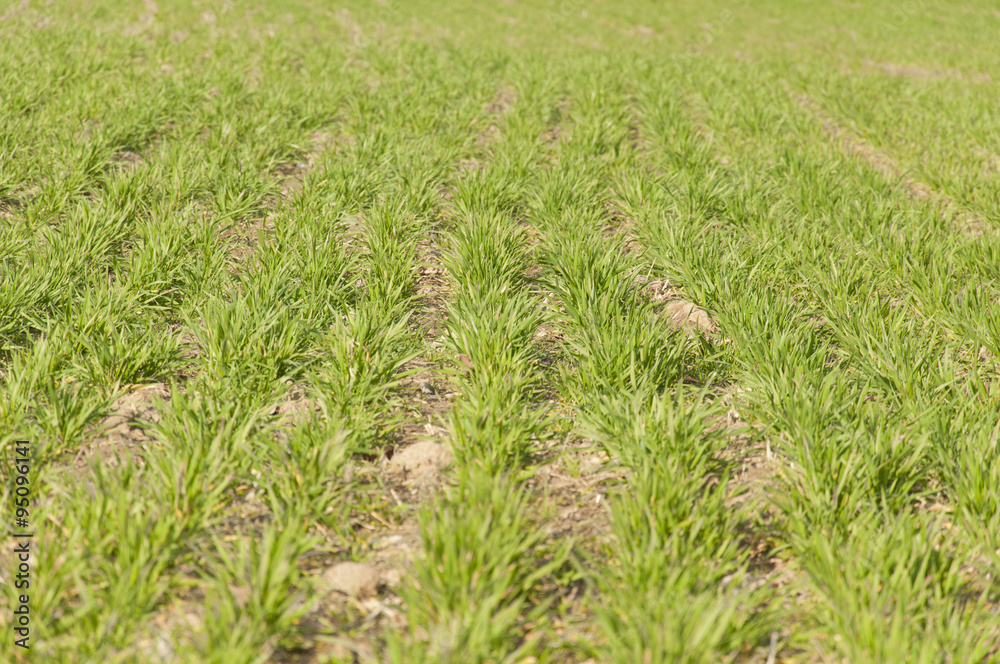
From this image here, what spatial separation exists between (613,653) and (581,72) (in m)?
9.23

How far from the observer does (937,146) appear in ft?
22.1

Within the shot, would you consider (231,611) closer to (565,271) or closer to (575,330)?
(575,330)

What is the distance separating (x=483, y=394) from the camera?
2.62 m

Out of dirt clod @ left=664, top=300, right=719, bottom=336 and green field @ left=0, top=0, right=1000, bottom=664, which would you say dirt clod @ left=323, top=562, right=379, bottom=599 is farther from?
dirt clod @ left=664, top=300, right=719, bottom=336

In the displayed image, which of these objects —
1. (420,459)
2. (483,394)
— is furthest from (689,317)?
(420,459)

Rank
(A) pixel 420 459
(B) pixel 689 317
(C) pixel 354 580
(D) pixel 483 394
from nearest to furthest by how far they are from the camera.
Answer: (C) pixel 354 580, (A) pixel 420 459, (D) pixel 483 394, (B) pixel 689 317

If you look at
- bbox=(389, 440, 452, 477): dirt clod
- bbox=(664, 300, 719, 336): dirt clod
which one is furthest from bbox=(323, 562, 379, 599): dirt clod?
bbox=(664, 300, 719, 336): dirt clod

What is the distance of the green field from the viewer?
1809mm

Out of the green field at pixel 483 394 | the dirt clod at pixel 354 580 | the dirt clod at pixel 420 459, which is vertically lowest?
the dirt clod at pixel 354 580

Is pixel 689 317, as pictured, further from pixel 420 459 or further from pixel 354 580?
pixel 354 580

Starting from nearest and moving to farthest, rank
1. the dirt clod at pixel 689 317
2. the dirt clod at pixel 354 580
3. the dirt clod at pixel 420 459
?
the dirt clod at pixel 354 580 → the dirt clod at pixel 420 459 → the dirt clod at pixel 689 317

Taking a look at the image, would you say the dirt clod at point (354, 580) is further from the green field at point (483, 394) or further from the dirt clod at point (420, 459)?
the dirt clod at point (420, 459)

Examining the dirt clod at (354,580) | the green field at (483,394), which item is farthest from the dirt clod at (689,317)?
the dirt clod at (354,580)

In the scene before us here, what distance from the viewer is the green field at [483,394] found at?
181 centimetres
